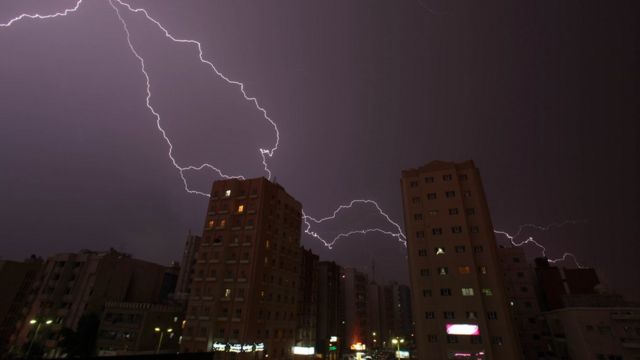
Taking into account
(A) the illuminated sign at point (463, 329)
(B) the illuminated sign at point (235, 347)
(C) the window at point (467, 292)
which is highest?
(C) the window at point (467, 292)

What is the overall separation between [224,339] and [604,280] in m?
65.8

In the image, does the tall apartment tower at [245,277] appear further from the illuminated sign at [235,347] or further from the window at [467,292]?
the window at [467,292]

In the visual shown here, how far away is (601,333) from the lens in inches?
1661

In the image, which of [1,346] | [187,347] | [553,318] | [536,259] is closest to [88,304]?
[1,346]

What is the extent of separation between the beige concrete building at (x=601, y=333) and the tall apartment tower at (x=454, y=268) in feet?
30.0

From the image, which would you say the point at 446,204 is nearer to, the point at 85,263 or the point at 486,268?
the point at 486,268

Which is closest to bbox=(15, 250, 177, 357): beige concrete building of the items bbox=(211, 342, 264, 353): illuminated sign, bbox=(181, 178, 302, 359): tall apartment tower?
bbox=(181, 178, 302, 359): tall apartment tower

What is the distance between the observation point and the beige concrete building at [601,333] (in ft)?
132

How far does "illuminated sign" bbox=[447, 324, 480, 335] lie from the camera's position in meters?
42.0

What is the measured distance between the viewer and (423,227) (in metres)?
51.7

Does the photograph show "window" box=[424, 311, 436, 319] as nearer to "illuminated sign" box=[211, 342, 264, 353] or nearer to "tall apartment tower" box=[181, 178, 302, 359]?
"tall apartment tower" box=[181, 178, 302, 359]

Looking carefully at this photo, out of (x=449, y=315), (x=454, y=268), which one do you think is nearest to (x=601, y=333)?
(x=449, y=315)

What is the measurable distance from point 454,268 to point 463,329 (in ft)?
26.1

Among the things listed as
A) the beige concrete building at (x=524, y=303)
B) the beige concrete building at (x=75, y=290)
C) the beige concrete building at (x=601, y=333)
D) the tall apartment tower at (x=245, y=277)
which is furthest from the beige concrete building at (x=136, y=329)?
the beige concrete building at (x=601, y=333)
